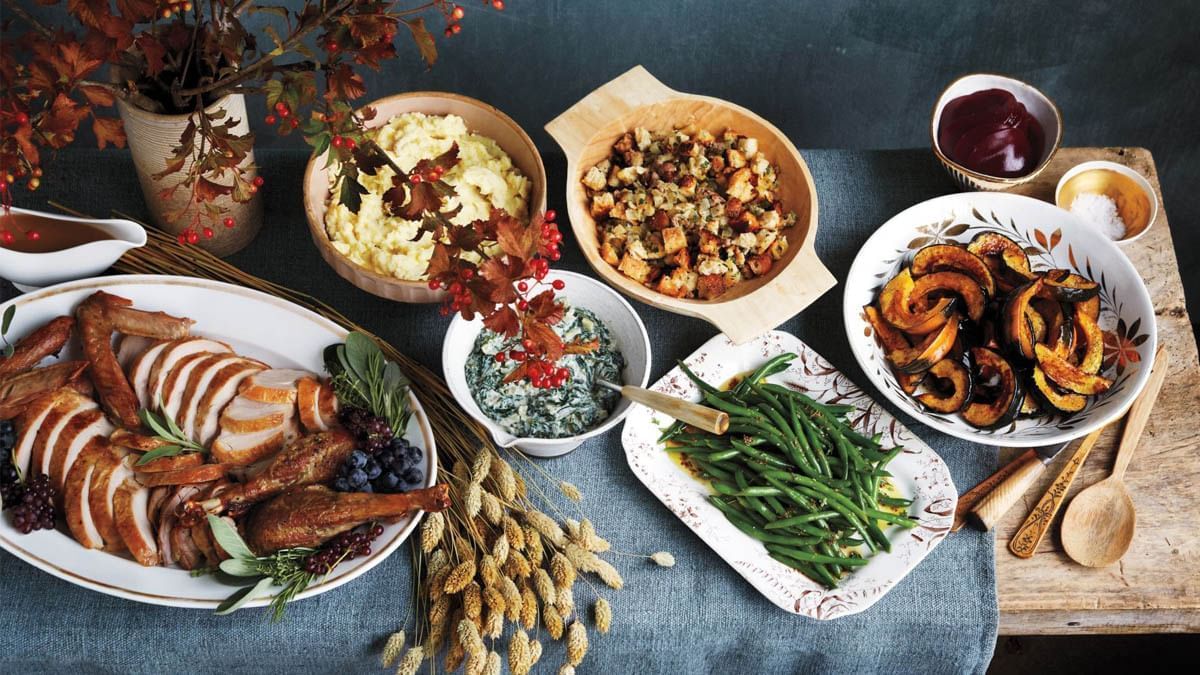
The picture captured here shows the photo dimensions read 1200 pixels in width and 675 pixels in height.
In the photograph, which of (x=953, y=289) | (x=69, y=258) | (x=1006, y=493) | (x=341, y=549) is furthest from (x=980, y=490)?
(x=69, y=258)

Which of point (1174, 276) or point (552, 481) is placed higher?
point (1174, 276)

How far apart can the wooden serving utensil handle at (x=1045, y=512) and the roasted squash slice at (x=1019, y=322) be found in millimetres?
246

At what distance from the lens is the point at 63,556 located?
183 cm

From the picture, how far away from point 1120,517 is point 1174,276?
62cm

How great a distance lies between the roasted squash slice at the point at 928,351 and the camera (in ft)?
6.80

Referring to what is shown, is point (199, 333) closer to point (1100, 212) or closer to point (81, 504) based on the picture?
point (81, 504)

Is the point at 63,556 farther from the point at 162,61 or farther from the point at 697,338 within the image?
the point at 697,338

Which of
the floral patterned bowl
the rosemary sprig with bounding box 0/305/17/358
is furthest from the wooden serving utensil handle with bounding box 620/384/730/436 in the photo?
the rosemary sprig with bounding box 0/305/17/358

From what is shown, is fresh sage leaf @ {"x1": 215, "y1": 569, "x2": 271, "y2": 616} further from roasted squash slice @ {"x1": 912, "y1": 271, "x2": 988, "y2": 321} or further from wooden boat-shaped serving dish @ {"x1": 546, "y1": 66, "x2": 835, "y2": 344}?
roasted squash slice @ {"x1": 912, "y1": 271, "x2": 988, "y2": 321}

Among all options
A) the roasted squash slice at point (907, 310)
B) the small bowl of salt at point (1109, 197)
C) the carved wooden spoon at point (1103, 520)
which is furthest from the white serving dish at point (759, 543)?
the small bowl of salt at point (1109, 197)

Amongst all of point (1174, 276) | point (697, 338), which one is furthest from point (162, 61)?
point (1174, 276)

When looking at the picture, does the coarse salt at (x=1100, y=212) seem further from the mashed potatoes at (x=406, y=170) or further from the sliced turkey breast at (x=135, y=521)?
the sliced turkey breast at (x=135, y=521)

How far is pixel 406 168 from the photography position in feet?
6.98

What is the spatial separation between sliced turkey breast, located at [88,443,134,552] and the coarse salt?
6.78ft
